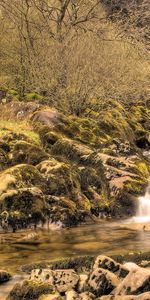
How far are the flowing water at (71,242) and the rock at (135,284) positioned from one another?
195cm

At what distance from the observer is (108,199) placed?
16984 mm

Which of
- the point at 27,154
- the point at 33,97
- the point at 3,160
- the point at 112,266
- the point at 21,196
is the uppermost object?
the point at 33,97

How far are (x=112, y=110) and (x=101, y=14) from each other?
34.2 feet

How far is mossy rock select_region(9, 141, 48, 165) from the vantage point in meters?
17.1

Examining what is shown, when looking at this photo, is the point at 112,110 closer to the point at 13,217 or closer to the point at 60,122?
the point at 60,122

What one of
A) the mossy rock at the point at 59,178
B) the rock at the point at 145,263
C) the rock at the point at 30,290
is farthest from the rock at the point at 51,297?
the mossy rock at the point at 59,178

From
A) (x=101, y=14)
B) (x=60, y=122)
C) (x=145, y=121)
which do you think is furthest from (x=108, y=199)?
(x=101, y=14)

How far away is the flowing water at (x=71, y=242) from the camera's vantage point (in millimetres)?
11148

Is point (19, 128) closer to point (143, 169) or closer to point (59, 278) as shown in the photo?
point (143, 169)

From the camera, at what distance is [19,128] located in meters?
21.5

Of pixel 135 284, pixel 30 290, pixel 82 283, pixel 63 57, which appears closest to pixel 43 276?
pixel 82 283

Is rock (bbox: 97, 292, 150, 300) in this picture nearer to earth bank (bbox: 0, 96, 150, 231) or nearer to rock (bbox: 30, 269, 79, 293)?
rock (bbox: 30, 269, 79, 293)

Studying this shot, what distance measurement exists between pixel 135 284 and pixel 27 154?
974 cm

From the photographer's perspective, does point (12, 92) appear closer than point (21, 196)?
No
